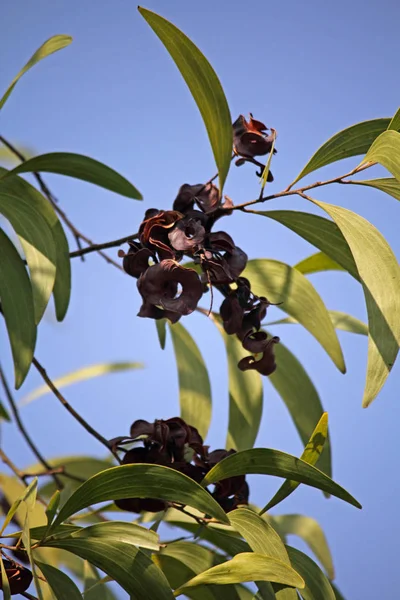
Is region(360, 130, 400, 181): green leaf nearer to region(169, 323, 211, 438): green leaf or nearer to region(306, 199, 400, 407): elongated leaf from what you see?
region(306, 199, 400, 407): elongated leaf

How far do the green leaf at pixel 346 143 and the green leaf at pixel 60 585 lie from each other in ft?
0.86

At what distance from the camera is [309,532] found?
26.8 inches

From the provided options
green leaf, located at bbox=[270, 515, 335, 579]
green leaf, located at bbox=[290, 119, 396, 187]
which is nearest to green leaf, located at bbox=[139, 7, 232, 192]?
green leaf, located at bbox=[290, 119, 396, 187]

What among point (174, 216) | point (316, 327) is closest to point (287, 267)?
point (316, 327)

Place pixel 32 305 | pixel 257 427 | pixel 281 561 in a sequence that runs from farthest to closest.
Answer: pixel 257 427 → pixel 32 305 → pixel 281 561

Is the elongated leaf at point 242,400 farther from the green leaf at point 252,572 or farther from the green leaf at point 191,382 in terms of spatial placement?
the green leaf at point 252,572

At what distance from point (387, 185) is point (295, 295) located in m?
0.15

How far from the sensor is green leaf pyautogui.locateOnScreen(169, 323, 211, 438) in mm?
683

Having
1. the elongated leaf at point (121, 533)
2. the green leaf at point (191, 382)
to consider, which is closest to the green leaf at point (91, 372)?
the green leaf at point (191, 382)

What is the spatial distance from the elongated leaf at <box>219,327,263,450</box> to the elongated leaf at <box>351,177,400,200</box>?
25cm

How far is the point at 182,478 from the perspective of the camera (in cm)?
40

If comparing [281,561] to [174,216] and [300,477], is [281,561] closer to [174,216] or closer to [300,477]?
[300,477]

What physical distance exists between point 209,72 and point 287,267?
179 millimetres

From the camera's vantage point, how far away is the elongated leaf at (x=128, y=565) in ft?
1.37
